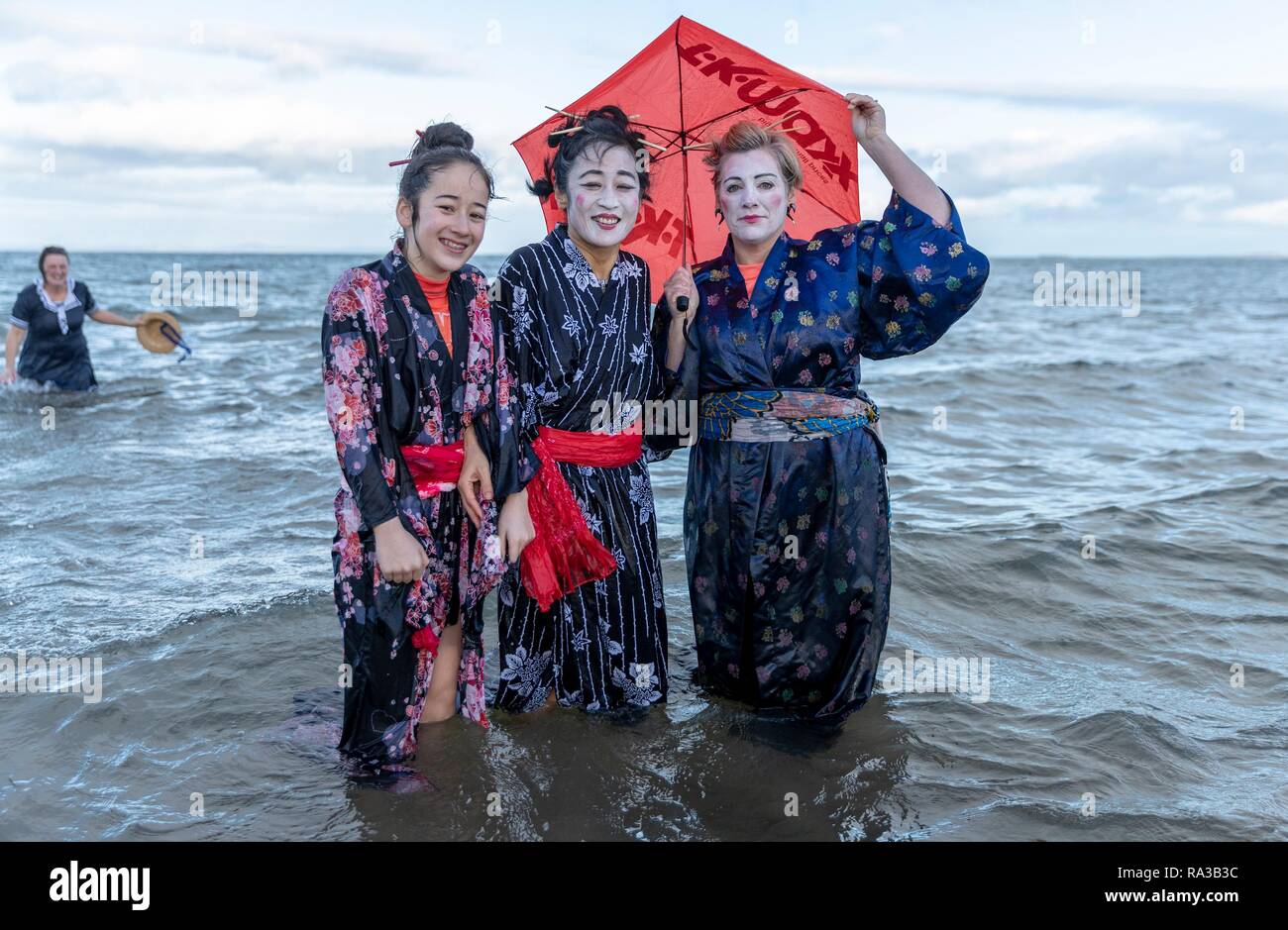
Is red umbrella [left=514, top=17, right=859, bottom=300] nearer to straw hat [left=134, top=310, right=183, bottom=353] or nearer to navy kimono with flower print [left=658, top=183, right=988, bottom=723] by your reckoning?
navy kimono with flower print [left=658, top=183, right=988, bottom=723]

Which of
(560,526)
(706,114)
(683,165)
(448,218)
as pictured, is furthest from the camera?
(683,165)

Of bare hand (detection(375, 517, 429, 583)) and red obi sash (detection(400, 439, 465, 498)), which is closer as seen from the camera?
bare hand (detection(375, 517, 429, 583))

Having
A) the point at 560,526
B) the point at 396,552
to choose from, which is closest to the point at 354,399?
the point at 396,552

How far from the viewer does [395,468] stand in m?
3.01

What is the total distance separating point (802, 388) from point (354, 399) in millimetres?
1415

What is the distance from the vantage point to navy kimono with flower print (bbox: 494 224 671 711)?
11.0 feet

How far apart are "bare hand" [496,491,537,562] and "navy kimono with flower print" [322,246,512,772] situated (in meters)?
0.05

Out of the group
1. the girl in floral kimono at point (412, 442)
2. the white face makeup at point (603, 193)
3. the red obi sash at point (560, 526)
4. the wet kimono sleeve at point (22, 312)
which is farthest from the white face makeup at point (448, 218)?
the wet kimono sleeve at point (22, 312)

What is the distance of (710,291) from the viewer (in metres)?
3.49

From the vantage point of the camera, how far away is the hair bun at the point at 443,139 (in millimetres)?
3090

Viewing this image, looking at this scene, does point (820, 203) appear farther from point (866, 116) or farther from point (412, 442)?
point (412, 442)

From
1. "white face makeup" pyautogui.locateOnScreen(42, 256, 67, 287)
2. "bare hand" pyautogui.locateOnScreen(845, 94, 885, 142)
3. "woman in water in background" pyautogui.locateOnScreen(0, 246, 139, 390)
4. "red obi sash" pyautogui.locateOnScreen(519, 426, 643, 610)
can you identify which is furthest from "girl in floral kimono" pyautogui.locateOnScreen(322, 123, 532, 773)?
"white face makeup" pyautogui.locateOnScreen(42, 256, 67, 287)
